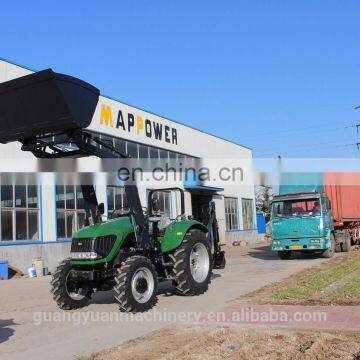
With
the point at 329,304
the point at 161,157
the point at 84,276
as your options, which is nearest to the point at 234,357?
the point at 329,304

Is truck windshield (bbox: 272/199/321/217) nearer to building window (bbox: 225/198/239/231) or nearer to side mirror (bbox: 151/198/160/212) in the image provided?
side mirror (bbox: 151/198/160/212)

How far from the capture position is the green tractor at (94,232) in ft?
26.6

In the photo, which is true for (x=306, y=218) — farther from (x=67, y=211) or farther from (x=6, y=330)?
(x=6, y=330)

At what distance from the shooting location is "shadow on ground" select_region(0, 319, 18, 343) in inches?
303

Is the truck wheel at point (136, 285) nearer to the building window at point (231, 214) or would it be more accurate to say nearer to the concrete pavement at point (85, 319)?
the concrete pavement at point (85, 319)

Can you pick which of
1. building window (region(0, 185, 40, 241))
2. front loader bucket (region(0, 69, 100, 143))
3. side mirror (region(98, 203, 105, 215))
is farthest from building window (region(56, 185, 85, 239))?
front loader bucket (region(0, 69, 100, 143))

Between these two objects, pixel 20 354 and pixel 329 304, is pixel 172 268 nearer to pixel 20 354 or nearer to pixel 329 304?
pixel 329 304

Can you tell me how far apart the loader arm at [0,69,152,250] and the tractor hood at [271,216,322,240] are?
10.8 metres

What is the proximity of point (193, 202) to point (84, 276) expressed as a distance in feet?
80.5

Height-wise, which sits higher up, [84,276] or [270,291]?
[84,276]

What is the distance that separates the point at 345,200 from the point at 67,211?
12.6m

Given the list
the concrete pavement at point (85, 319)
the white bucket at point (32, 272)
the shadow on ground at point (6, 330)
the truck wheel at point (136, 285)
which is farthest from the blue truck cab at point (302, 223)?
the shadow on ground at point (6, 330)

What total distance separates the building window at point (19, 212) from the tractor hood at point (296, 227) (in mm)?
9869

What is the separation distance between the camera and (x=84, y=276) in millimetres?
9320
